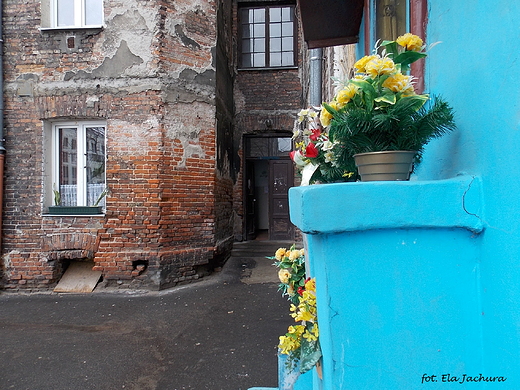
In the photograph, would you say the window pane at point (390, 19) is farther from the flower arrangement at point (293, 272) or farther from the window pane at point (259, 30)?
the window pane at point (259, 30)

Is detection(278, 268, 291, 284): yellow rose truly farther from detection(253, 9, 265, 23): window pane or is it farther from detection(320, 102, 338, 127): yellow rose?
detection(253, 9, 265, 23): window pane

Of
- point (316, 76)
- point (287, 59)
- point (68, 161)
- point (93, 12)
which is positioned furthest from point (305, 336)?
point (287, 59)

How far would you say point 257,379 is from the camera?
3.29m

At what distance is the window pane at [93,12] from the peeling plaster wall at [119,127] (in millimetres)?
295

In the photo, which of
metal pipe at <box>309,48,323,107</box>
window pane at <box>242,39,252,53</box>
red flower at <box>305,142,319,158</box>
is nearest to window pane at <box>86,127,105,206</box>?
metal pipe at <box>309,48,323,107</box>

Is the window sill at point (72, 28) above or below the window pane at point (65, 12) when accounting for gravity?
below

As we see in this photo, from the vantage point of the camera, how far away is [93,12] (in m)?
6.31

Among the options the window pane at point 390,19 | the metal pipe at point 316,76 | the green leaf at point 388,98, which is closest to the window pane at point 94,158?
the metal pipe at point 316,76

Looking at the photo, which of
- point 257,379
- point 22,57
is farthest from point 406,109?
point 22,57

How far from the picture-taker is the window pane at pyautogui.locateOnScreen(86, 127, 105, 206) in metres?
6.37

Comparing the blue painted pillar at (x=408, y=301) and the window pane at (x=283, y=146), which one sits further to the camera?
the window pane at (x=283, y=146)

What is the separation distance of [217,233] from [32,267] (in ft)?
11.1

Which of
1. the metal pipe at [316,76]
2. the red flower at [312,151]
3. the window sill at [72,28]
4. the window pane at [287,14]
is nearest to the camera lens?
the red flower at [312,151]

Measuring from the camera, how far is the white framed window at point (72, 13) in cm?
630
